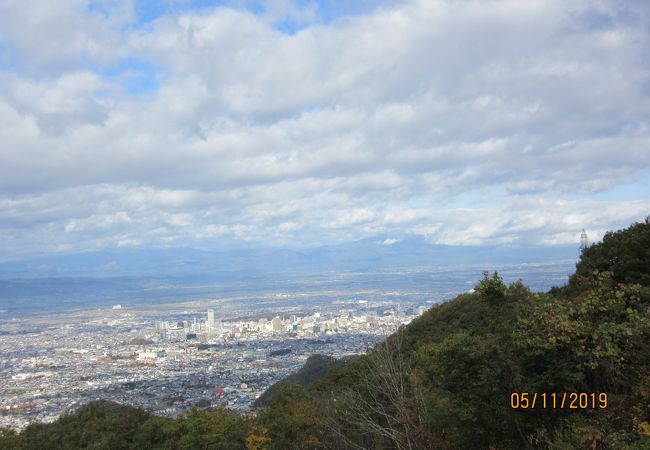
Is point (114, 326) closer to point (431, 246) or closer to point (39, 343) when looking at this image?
point (39, 343)

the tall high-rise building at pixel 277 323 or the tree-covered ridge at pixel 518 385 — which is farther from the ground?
the tree-covered ridge at pixel 518 385

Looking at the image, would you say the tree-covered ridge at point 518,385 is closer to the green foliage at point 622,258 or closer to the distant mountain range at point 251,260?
the green foliage at point 622,258

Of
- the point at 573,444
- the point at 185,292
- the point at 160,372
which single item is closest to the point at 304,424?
the point at 573,444

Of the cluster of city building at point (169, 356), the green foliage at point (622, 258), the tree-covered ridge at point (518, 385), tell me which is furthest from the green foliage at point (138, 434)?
the green foliage at point (622, 258)

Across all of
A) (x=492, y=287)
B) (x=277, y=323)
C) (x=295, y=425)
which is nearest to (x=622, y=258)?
(x=492, y=287)
